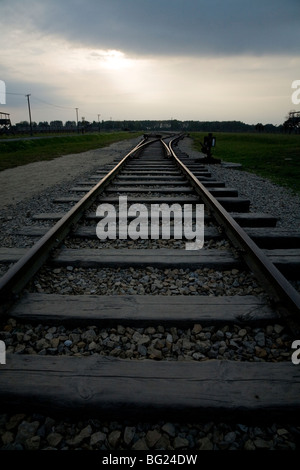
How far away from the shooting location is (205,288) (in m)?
2.19

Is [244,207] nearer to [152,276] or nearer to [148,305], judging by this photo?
[152,276]

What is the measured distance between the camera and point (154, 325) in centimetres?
181

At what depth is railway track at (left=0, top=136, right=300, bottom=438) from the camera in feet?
4.25

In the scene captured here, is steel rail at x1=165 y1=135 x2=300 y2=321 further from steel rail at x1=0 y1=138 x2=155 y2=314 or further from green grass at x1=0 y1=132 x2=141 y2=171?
green grass at x1=0 y1=132 x2=141 y2=171

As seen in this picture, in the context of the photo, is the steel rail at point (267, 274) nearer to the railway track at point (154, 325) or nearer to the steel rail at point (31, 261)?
the railway track at point (154, 325)

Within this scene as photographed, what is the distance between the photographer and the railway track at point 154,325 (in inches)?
51.1

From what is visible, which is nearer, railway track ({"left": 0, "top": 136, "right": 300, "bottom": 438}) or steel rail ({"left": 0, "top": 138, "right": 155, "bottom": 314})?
railway track ({"left": 0, "top": 136, "right": 300, "bottom": 438})

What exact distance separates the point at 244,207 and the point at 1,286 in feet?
11.2

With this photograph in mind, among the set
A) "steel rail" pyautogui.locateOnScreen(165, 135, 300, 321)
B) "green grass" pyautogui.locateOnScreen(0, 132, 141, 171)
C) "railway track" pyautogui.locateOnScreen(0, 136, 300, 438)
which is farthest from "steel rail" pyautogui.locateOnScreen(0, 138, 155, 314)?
"green grass" pyautogui.locateOnScreen(0, 132, 141, 171)

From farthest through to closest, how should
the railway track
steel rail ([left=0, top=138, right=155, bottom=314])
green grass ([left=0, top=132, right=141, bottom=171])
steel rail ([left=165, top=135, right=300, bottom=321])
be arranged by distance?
green grass ([left=0, top=132, right=141, bottom=171]), steel rail ([left=0, top=138, right=155, bottom=314]), steel rail ([left=165, top=135, right=300, bottom=321]), the railway track

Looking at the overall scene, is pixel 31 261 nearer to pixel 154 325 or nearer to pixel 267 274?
pixel 154 325

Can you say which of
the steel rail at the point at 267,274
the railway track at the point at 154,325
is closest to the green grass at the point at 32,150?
the railway track at the point at 154,325

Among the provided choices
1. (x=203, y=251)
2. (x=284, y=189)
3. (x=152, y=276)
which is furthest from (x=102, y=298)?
(x=284, y=189)

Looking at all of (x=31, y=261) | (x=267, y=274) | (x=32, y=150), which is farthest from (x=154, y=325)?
(x=32, y=150)
